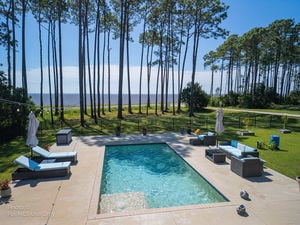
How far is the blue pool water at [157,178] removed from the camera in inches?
224

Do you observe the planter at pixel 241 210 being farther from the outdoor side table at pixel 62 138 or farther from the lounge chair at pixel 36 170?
the outdoor side table at pixel 62 138

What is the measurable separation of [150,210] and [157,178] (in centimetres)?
250

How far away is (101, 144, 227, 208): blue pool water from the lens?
5.70 meters

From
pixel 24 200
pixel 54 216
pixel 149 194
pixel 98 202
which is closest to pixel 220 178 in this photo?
pixel 149 194

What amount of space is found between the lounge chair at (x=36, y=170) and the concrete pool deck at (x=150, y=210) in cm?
21

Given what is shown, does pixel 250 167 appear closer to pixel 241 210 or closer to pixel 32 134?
pixel 241 210

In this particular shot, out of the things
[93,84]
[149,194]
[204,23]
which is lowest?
[149,194]

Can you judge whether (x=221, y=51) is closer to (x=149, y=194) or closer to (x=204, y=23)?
(x=204, y=23)

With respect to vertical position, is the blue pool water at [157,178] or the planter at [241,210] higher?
the planter at [241,210]

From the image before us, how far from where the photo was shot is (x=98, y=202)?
17.1 feet

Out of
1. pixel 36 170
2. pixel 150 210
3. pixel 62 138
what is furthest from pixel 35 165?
pixel 62 138

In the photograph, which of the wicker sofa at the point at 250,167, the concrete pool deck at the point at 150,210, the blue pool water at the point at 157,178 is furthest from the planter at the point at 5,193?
the wicker sofa at the point at 250,167

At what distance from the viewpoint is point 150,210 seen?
187 inches

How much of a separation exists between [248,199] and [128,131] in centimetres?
1081
